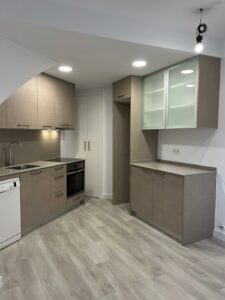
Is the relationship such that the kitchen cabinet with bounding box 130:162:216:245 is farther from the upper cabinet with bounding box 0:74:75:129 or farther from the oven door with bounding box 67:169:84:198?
the upper cabinet with bounding box 0:74:75:129

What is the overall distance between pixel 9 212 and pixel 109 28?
2.38 meters

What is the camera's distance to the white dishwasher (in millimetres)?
2613

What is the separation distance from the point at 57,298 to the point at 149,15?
2.77m

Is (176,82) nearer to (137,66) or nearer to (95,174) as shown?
(137,66)

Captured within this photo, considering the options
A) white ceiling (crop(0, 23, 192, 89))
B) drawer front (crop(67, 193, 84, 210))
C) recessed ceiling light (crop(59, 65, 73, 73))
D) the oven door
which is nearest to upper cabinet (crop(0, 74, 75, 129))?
white ceiling (crop(0, 23, 192, 89))

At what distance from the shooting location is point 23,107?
3.13m

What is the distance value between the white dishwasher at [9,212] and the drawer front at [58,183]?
2.22ft

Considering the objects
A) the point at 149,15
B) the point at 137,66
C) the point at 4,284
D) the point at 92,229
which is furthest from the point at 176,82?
the point at 4,284

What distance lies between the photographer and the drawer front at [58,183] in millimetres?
3453

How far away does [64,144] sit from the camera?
4.68 m

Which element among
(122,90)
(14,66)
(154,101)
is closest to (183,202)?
(154,101)

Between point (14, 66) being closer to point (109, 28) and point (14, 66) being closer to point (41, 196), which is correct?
point (109, 28)

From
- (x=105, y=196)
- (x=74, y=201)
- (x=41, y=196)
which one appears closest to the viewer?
(x=41, y=196)

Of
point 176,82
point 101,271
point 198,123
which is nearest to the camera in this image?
point 101,271
